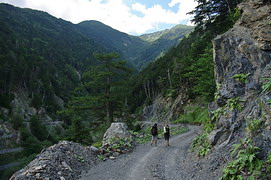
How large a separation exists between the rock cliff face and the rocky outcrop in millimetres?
7020

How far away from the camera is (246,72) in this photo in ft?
33.5

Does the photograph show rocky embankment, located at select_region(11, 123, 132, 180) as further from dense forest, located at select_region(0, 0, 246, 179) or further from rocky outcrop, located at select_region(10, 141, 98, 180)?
dense forest, located at select_region(0, 0, 246, 179)

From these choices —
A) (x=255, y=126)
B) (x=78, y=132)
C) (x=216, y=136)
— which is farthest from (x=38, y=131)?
(x=255, y=126)

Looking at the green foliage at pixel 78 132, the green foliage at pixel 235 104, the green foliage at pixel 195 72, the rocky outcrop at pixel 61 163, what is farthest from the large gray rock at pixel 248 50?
the green foliage at pixel 78 132

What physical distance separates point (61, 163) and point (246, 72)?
10909 mm

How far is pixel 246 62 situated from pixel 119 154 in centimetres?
Answer: 962

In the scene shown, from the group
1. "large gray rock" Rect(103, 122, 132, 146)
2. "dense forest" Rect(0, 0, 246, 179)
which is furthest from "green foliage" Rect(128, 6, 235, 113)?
"large gray rock" Rect(103, 122, 132, 146)

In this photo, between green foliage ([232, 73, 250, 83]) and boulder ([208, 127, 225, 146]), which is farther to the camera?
green foliage ([232, 73, 250, 83])

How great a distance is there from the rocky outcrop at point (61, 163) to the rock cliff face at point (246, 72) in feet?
23.0

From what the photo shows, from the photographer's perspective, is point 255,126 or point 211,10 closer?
point 255,126

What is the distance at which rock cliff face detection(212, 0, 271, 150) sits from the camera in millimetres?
7829

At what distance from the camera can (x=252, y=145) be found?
5.90m

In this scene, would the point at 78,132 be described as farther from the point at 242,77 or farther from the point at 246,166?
the point at 246,166

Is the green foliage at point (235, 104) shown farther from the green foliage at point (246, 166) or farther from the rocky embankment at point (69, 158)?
the rocky embankment at point (69, 158)
